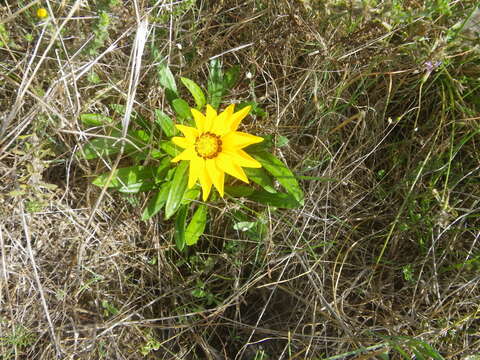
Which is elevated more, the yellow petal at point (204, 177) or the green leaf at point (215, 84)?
the green leaf at point (215, 84)

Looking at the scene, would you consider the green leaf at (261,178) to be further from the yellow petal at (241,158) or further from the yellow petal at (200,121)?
the yellow petal at (200,121)

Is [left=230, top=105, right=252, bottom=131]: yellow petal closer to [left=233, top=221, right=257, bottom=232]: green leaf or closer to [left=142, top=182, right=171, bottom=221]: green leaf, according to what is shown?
[left=142, top=182, right=171, bottom=221]: green leaf

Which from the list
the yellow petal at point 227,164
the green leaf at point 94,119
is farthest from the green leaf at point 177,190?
the green leaf at point 94,119

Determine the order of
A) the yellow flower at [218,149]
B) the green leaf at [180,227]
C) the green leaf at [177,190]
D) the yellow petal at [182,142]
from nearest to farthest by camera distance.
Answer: the yellow petal at [182,142], the yellow flower at [218,149], the green leaf at [177,190], the green leaf at [180,227]

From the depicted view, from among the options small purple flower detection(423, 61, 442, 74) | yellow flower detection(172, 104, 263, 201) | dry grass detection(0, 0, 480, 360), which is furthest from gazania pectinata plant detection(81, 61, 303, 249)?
small purple flower detection(423, 61, 442, 74)

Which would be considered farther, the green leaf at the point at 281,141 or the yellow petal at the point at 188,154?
the green leaf at the point at 281,141

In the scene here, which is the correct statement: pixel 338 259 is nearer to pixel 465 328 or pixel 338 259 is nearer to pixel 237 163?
pixel 465 328

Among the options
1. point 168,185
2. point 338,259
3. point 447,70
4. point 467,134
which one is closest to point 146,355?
point 168,185
